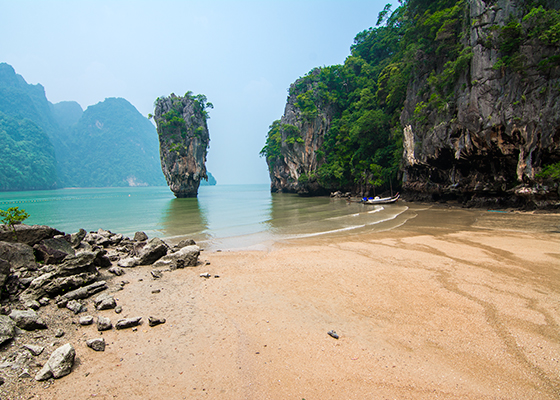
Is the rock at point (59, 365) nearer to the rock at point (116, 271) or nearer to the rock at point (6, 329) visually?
the rock at point (6, 329)

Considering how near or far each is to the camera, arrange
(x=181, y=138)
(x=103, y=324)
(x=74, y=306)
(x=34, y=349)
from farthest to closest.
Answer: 1. (x=181, y=138)
2. (x=74, y=306)
3. (x=103, y=324)
4. (x=34, y=349)

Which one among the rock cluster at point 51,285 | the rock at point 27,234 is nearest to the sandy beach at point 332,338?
the rock cluster at point 51,285

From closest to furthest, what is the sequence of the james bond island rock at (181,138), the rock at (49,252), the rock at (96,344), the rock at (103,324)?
the rock at (96,344), the rock at (103,324), the rock at (49,252), the james bond island rock at (181,138)

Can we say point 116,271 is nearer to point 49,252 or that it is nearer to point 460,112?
point 49,252

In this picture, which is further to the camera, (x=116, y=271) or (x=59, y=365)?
(x=116, y=271)

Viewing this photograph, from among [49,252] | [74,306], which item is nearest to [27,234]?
[49,252]

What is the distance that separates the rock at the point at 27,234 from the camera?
689cm

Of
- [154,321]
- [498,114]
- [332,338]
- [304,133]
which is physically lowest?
[332,338]

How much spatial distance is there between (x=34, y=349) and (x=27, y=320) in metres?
0.77

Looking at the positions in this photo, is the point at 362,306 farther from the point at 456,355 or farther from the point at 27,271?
the point at 27,271

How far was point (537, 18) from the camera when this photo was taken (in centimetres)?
1564

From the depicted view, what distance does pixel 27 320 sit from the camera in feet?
12.8

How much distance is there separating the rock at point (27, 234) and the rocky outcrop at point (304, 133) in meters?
40.4

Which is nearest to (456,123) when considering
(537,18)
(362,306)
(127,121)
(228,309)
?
(537,18)
